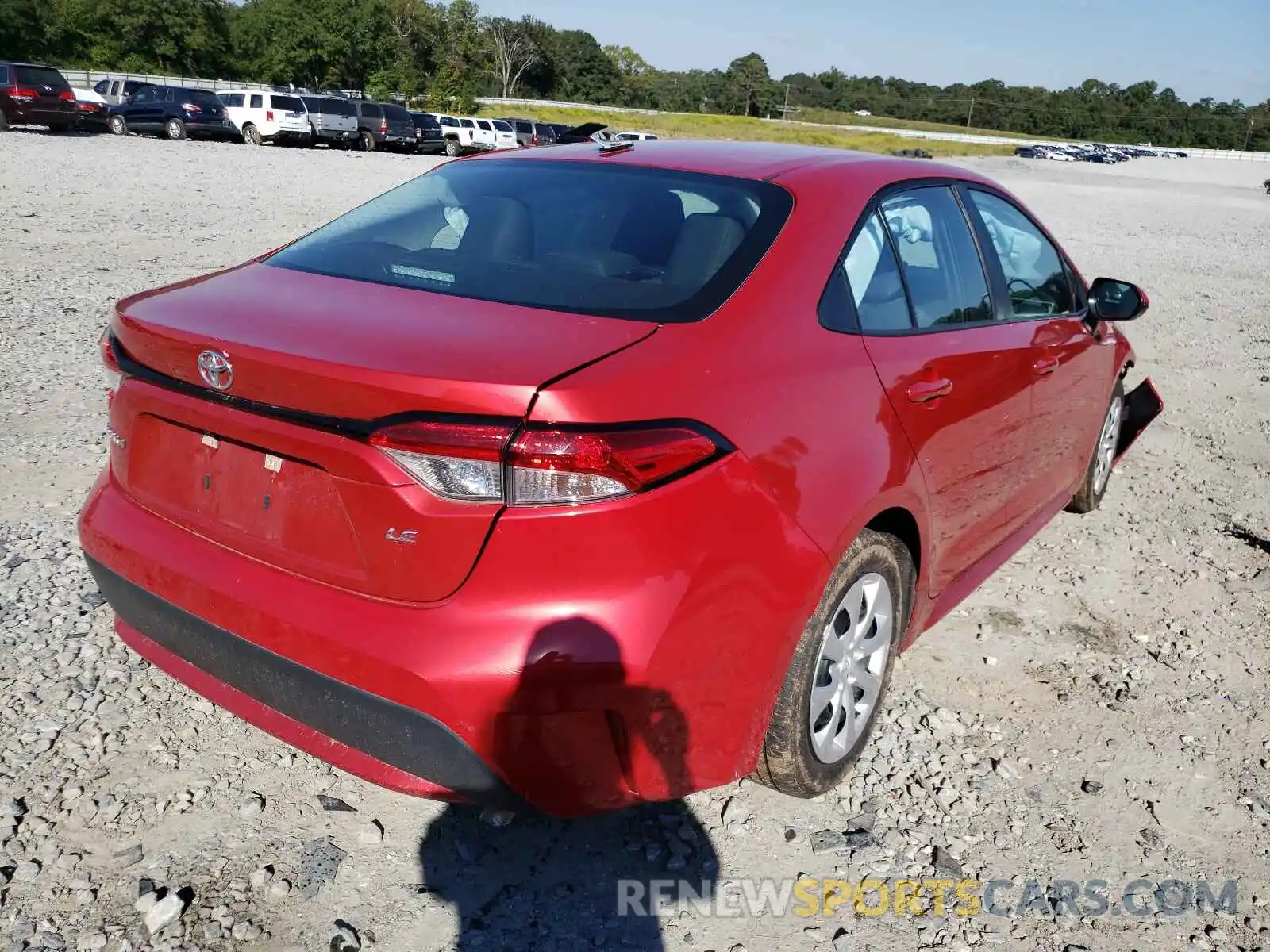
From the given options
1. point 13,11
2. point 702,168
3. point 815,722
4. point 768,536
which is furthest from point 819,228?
point 13,11

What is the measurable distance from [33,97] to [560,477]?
2890 centimetres

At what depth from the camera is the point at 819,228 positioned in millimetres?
2689

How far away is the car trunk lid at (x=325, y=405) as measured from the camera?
1973mm

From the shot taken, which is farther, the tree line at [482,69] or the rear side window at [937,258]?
the tree line at [482,69]

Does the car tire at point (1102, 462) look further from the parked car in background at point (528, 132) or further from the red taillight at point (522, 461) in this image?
the parked car in background at point (528, 132)

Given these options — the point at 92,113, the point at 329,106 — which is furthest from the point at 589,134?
the point at 329,106

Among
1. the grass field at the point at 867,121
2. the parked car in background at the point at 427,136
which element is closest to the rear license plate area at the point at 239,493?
the parked car in background at the point at 427,136

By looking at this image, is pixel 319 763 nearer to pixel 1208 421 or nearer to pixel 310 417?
pixel 310 417

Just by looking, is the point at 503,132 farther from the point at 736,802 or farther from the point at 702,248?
the point at 736,802

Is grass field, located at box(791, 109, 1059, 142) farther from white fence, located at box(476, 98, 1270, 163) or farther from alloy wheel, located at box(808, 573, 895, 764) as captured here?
alloy wheel, located at box(808, 573, 895, 764)

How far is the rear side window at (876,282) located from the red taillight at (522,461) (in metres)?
1.00

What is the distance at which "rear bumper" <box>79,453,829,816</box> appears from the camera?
1.97 metres

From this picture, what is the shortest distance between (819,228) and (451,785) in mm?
1667

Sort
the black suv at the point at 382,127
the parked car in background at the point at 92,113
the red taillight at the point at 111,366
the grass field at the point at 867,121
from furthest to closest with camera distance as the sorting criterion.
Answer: the grass field at the point at 867,121 → the black suv at the point at 382,127 → the parked car in background at the point at 92,113 → the red taillight at the point at 111,366
